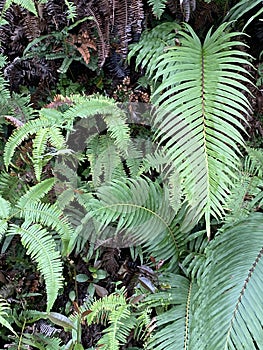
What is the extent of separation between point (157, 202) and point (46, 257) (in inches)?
22.1

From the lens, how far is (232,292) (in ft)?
4.98

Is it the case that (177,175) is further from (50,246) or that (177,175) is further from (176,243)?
(50,246)

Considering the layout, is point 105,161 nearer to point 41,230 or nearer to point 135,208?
point 135,208

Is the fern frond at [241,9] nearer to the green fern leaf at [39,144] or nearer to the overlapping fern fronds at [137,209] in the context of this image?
the overlapping fern fronds at [137,209]

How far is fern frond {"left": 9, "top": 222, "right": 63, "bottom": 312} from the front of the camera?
5.68ft

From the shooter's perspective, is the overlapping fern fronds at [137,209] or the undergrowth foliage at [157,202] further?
the overlapping fern fronds at [137,209]

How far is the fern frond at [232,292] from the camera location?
4.77 ft

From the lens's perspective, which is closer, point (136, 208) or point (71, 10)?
point (136, 208)

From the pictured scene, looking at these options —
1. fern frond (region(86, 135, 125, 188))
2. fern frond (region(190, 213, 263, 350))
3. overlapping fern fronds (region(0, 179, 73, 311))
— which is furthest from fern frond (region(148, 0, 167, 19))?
fern frond (region(190, 213, 263, 350))

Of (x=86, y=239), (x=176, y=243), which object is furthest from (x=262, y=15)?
(x=86, y=239)

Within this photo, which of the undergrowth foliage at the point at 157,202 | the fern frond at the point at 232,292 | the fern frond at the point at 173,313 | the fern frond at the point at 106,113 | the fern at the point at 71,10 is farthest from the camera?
the fern at the point at 71,10

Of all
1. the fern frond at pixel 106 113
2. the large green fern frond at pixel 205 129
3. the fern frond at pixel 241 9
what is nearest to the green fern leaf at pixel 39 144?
the fern frond at pixel 106 113

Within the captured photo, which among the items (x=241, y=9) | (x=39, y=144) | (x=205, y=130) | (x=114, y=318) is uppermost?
(x=241, y=9)

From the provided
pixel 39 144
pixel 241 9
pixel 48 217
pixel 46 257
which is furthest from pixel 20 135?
pixel 241 9
